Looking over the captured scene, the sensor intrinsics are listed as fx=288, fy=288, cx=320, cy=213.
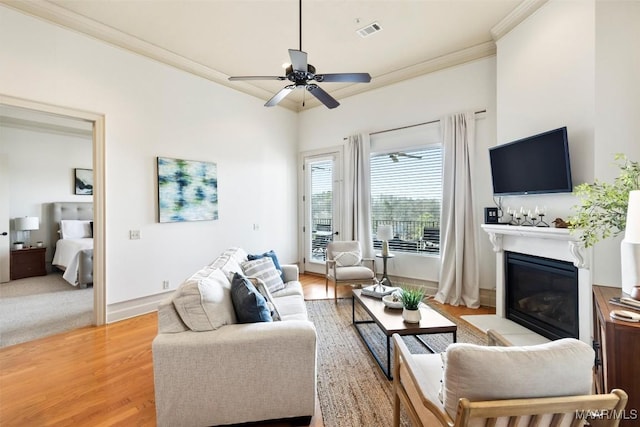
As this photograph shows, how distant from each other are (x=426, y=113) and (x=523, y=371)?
13.6 ft

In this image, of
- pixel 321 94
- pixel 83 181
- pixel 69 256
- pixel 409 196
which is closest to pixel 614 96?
pixel 321 94

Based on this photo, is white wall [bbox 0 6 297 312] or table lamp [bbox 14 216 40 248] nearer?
white wall [bbox 0 6 297 312]

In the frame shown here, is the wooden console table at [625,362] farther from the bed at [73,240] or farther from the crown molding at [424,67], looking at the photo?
the bed at [73,240]

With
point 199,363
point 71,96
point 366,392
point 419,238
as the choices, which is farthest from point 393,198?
point 71,96

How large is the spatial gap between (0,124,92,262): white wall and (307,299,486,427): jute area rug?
6510 mm

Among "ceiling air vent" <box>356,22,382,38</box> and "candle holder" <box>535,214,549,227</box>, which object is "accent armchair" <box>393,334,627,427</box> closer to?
"candle holder" <box>535,214,549,227</box>

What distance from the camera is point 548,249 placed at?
290 cm

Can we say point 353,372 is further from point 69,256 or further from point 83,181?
point 83,181

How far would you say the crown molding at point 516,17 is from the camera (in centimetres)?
298

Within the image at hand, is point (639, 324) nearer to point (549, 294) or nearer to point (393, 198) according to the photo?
point (549, 294)

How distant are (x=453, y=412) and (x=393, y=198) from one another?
4046 millimetres

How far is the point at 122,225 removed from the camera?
363 cm

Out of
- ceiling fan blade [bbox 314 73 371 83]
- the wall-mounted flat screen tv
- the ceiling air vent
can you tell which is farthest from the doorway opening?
the wall-mounted flat screen tv

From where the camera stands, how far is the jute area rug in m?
1.90
